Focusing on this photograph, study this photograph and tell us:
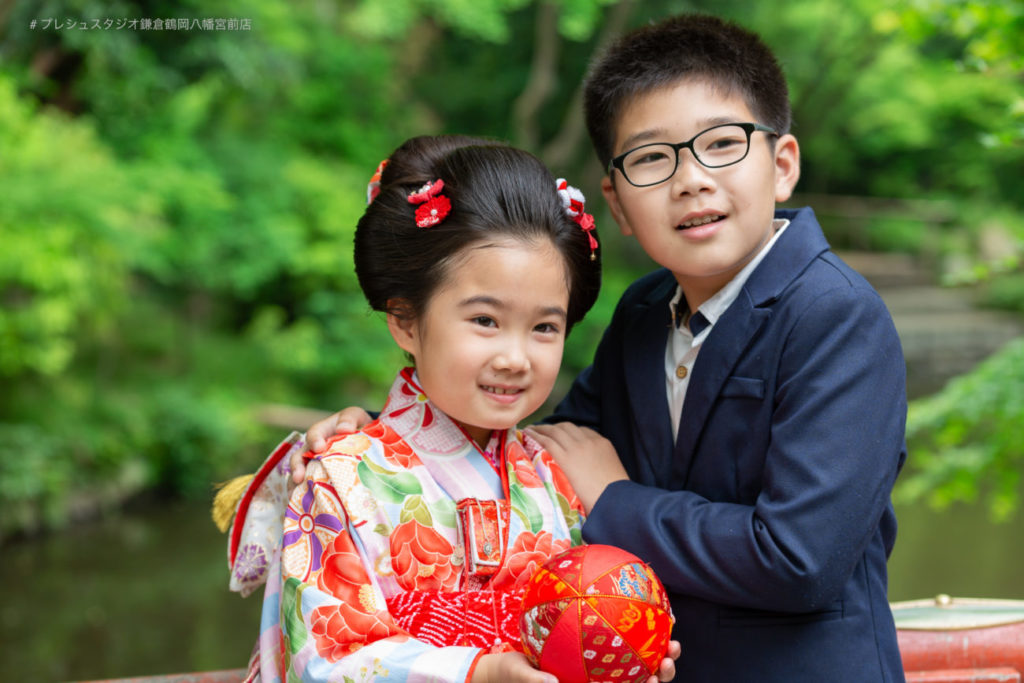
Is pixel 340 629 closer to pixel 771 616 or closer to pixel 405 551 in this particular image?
pixel 405 551

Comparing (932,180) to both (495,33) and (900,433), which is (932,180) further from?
(900,433)

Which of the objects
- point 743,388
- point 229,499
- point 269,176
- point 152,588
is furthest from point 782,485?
point 269,176

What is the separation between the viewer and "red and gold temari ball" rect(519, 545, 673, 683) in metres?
1.44

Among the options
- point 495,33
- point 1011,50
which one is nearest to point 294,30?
point 495,33

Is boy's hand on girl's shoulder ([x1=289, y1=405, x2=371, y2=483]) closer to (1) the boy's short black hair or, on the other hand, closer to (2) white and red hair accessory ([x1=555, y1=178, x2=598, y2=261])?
(2) white and red hair accessory ([x1=555, y1=178, x2=598, y2=261])

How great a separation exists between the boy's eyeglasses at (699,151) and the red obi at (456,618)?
886mm

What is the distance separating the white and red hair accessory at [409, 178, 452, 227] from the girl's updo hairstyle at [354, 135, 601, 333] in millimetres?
17

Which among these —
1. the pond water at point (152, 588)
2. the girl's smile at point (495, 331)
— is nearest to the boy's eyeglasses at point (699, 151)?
the girl's smile at point (495, 331)

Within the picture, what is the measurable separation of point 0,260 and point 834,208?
689 inches

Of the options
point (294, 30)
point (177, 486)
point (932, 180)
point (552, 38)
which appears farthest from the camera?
point (932, 180)

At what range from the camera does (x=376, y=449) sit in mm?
1748

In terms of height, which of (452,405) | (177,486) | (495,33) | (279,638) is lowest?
(177,486)

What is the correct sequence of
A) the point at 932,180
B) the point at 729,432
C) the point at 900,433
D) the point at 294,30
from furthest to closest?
the point at 932,180
the point at 294,30
the point at 729,432
the point at 900,433

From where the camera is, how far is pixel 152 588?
7.37m
